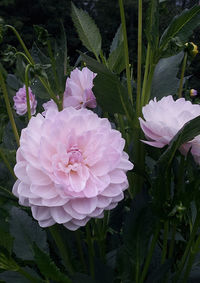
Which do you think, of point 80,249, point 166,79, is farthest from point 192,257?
point 166,79

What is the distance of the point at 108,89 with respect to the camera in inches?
19.2

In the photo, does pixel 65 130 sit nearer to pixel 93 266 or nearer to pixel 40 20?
pixel 93 266

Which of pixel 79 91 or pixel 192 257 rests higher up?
pixel 79 91

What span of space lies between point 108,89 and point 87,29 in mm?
152

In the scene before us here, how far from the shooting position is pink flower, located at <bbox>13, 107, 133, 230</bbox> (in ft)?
1.28

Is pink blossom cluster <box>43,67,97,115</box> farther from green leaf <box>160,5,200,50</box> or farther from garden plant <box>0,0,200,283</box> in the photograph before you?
green leaf <box>160,5,200,50</box>

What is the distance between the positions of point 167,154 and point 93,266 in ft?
0.56

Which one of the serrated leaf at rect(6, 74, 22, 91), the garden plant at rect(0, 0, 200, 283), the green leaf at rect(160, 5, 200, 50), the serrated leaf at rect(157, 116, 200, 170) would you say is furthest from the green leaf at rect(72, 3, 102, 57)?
the serrated leaf at rect(6, 74, 22, 91)

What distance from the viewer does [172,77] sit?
0.62 m

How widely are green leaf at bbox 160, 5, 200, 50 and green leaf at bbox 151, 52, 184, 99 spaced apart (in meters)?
0.08

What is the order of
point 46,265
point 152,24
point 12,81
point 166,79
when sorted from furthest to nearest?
point 12,81, point 166,79, point 152,24, point 46,265

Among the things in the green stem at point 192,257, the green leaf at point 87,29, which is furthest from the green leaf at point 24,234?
the green leaf at point 87,29

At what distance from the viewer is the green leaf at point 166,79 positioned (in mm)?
600

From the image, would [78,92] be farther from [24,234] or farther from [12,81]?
[12,81]
